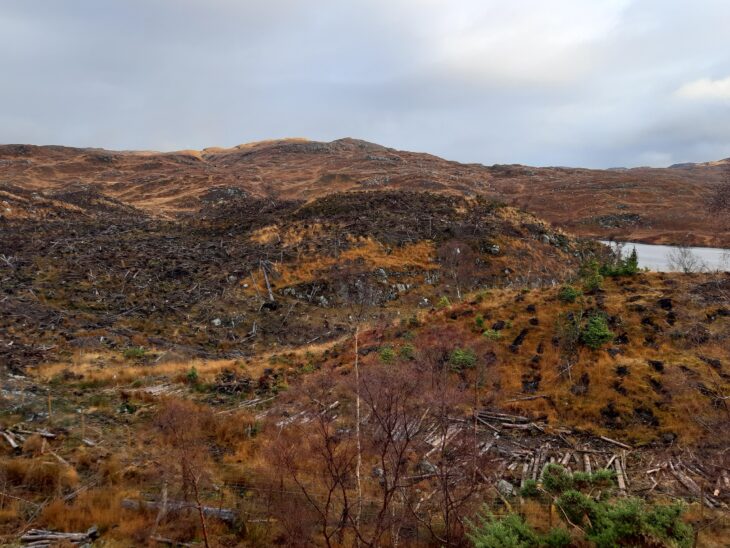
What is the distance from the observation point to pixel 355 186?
3002 inches

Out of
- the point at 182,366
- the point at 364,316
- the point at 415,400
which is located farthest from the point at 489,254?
the point at 415,400

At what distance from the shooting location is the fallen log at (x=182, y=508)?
9172mm

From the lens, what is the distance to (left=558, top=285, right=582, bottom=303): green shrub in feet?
53.0

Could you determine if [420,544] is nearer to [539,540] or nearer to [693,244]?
[539,540]

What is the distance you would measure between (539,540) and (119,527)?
318 inches

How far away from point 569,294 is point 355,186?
2478 inches

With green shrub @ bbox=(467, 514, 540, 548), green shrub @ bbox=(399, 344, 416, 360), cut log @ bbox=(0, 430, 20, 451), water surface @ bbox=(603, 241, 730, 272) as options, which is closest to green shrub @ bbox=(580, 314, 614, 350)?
green shrub @ bbox=(399, 344, 416, 360)

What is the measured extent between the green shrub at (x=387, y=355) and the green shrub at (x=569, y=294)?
6.80 metres

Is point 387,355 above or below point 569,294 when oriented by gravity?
below

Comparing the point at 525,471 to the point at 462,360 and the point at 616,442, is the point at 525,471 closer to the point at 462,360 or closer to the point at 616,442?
the point at 616,442

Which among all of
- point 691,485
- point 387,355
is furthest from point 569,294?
point 691,485

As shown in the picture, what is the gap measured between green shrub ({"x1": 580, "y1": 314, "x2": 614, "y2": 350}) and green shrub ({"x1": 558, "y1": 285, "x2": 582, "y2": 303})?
1.66m

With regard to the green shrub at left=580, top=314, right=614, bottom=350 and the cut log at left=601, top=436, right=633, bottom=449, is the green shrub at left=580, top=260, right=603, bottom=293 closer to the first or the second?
the green shrub at left=580, top=314, right=614, bottom=350

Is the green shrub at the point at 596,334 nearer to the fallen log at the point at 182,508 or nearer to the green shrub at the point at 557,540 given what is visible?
the green shrub at the point at 557,540
